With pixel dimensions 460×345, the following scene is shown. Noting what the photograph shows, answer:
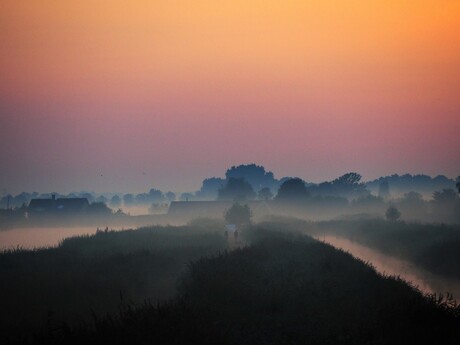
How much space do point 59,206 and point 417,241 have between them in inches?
2760

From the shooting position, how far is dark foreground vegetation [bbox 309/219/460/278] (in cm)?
3072

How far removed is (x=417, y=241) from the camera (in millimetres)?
39031

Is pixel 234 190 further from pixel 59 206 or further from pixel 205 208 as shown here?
pixel 59 206

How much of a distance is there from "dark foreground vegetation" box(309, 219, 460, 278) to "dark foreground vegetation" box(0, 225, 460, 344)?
1179 centimetres

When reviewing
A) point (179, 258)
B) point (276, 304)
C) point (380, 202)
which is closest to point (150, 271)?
point (179, 258)

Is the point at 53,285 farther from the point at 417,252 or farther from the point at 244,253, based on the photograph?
the point at 417,252

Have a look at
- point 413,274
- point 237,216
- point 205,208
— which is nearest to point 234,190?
point 205,208

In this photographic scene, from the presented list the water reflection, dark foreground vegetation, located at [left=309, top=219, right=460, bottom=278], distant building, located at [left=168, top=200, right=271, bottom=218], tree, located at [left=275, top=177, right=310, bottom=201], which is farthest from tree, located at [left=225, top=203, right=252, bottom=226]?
tree, located at [left=275, top=177, right=310, bottom=201]

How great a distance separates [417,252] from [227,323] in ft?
95.0

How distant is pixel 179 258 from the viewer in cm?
2488

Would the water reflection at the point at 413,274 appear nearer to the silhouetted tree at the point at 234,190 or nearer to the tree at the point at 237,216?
the tree at the point at 237,216

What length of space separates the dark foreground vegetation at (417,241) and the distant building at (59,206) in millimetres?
49892

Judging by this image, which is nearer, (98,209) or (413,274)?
(413,274)

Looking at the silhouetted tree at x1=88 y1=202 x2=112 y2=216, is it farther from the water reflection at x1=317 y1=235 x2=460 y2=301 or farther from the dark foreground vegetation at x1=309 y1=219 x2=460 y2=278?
the water reflection at x1=317 y1=235 x2=460 y2=301
